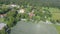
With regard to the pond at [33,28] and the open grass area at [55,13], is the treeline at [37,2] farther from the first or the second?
the pond at [33,28]

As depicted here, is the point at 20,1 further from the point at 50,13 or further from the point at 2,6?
the point at 50,13

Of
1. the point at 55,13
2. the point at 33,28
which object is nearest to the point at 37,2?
the point at 55,13

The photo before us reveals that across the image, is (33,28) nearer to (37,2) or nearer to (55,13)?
(55,13)

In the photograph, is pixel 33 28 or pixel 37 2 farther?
pixel 37 2

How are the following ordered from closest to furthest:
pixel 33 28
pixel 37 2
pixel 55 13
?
pixel 33 28 < pixel 55 13 < pixel 37 2

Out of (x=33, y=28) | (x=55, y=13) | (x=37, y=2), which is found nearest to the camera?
(x=33, y=28)

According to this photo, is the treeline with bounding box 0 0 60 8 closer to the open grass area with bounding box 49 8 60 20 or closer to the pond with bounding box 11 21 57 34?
the open grass area with bounding box 49 8 60 20

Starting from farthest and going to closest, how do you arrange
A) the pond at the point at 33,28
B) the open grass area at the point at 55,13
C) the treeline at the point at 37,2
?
1. the treeline at the point at 37,2
2. the open grass area at the point at 55,13
3. the pond at the point at 33,28

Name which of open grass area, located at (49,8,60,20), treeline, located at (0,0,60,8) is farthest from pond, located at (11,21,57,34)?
treeline, located at (0,0,60,8)

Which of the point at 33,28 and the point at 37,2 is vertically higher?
the point at 37,2

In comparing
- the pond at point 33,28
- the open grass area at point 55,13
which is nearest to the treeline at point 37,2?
the open grass area at point 55,13
